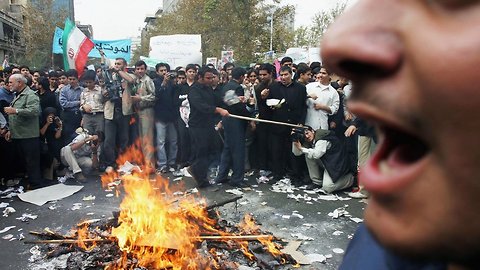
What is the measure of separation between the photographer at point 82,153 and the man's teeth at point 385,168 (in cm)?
894

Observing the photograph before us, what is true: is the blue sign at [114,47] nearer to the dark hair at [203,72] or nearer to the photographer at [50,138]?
the photographer at [50,138]

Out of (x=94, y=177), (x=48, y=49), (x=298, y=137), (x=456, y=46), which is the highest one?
(x=48, y=49)

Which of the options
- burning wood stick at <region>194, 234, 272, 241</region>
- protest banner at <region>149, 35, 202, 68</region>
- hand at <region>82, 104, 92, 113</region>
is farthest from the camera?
protest banner at <region>149, 35, 202, 68</region>

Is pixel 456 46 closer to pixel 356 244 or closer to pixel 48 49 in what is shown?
pixel 356 244

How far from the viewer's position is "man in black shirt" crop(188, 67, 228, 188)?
7730 millimetres

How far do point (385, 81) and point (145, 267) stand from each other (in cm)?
452

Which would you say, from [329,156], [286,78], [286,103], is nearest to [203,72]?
[286,78]

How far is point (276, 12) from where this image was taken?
2786 cm

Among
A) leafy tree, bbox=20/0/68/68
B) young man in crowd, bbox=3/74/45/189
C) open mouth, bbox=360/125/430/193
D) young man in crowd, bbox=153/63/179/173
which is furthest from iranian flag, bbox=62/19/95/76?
leafy tree, bbox=20/0/68/68

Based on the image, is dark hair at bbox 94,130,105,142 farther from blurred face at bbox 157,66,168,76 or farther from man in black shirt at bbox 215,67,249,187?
man in black shirt at bbox 215,67,249,187

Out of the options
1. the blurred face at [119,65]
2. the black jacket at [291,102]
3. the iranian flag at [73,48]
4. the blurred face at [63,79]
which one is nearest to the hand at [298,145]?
the black jacket at [291,102]

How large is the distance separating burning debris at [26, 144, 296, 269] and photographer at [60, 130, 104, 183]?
2.97m

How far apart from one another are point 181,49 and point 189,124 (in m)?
8.34

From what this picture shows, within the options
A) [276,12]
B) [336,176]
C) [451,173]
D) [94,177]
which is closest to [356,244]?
[451,173]
